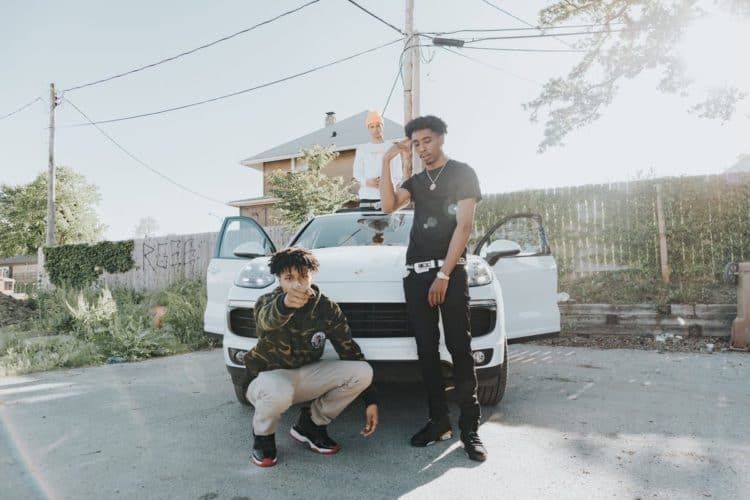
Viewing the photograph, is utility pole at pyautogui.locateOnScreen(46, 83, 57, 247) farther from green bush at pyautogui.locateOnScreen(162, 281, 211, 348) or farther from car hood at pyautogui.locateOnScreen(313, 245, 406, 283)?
car hood at pyautogui.locateOnScreen(313, 245, 406, 283)

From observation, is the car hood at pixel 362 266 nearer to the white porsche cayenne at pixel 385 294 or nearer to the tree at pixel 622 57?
the white porsche cayenne at pixel 385 294

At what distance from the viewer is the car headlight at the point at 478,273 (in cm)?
304

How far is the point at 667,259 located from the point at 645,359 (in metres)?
3.20

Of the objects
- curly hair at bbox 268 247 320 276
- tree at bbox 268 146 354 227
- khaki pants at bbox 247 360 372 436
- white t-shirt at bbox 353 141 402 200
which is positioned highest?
tree at bbox 268 146 354 227

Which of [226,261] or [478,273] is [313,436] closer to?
[478,273]

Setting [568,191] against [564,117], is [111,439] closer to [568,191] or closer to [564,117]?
[568,191]

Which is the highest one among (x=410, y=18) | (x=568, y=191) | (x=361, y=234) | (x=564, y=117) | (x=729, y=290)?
(x=410, y=18)

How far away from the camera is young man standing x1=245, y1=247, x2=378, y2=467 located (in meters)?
2.47

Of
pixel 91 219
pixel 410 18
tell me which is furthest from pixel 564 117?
pixel 91 219

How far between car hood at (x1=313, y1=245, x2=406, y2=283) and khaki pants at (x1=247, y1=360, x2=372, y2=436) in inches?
21.1

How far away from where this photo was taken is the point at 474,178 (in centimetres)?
277

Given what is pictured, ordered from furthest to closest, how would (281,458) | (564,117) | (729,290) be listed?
1. (564,117)
2. (729,290)
3. (281,458)

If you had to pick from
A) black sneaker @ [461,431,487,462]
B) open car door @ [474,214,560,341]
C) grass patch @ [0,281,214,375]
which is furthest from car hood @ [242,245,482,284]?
grass patch @ [0,281,214,375]

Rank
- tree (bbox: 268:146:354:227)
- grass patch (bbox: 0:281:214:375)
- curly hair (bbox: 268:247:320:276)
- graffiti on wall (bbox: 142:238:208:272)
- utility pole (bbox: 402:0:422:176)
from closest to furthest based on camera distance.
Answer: curly hair (bbox: 268:247:320:276) < grass patch (bbox: 0:281:214:375) < utility pole (bbox: 402:0:422:176) < graffiti on wall (bbox: 142:238:208:272) < tree (bbox: 268:146:354:227)
